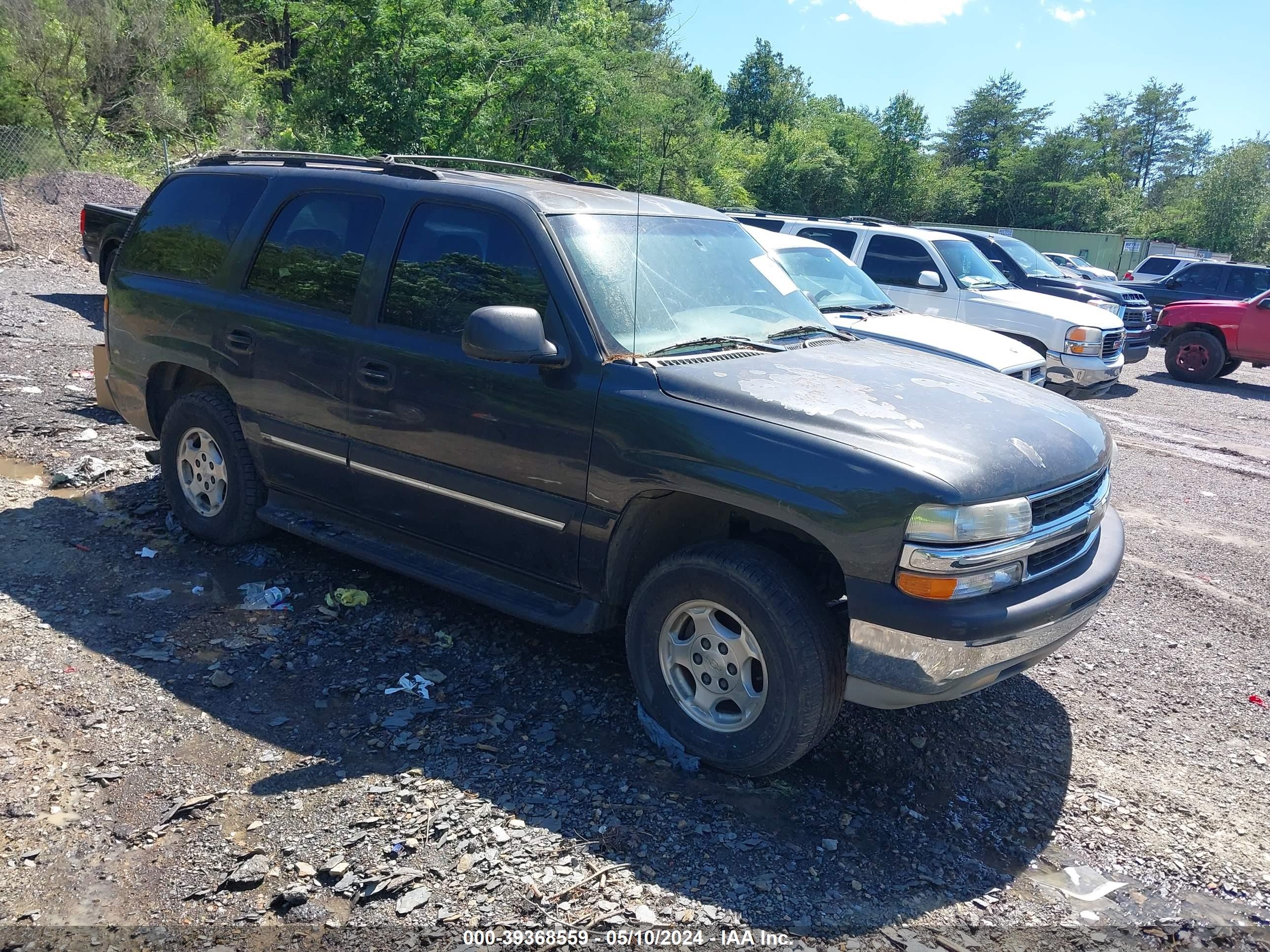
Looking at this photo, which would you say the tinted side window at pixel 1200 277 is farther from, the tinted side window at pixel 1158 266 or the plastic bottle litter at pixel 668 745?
the plastic bottle litter at pixel 668 745

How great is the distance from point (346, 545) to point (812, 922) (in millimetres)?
2768

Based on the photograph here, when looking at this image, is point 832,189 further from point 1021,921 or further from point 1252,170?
point 1021,921

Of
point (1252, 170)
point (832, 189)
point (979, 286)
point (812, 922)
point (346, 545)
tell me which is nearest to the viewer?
point (812, 922)

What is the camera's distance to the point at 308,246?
4.73m

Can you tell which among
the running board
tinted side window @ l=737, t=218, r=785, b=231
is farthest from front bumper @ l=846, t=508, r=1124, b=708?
tinted side window @ l=737, t=218, r=785, b=231

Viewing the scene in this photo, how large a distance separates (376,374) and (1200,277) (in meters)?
21.1

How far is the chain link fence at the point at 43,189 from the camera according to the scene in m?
15.8

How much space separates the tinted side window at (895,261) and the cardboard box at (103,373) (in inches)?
331

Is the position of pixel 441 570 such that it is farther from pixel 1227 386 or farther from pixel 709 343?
pixel 1227 386

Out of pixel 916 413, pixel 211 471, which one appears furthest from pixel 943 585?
pixel 211 471

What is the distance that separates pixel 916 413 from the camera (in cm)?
352

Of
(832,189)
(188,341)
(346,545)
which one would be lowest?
(346,545)

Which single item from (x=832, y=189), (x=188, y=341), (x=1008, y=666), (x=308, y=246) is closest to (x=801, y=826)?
(x=1008, y=666)

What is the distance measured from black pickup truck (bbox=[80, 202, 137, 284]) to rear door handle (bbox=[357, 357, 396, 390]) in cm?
646
